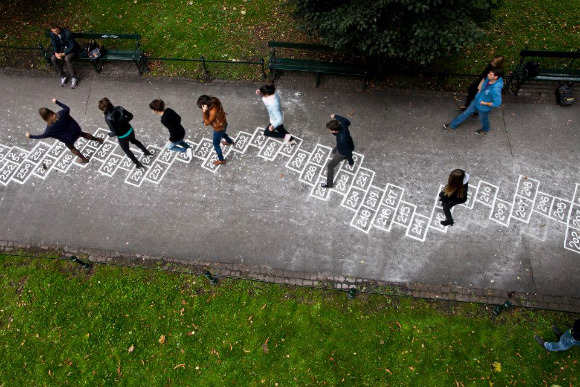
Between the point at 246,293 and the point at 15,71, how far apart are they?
32.8ft

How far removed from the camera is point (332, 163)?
8562mm

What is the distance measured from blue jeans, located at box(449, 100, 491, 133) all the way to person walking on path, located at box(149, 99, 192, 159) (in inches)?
267

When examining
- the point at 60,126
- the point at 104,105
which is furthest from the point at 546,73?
the point at 60,126

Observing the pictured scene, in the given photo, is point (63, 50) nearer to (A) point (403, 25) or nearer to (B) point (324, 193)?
(B) point (324, 193)

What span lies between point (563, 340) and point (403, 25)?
712cm

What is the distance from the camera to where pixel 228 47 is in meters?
11.9

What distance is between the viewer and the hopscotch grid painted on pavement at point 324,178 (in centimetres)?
878

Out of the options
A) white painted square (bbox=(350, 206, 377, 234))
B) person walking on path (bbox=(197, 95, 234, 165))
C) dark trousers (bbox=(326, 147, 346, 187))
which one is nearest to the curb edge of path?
white painted square (bbox=(350, 206, 377, 234))

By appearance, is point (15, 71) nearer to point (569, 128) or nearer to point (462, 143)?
point (462, 143)

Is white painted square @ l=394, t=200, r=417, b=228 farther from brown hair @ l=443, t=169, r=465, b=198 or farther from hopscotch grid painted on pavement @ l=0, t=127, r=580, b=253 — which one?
brown hair @ l=443, t=169, r=465, b=198

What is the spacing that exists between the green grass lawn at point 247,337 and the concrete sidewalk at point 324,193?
0.69m

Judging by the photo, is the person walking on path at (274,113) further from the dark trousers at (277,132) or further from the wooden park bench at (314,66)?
the wooden park bench at (314,66)

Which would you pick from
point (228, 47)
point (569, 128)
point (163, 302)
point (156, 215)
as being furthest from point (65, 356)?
point (569, 128)

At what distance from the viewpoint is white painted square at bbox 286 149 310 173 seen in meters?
9.64
